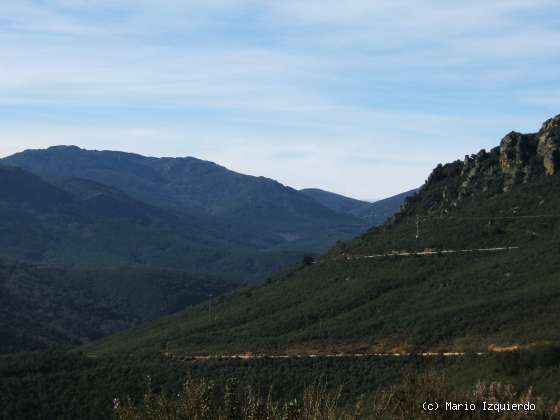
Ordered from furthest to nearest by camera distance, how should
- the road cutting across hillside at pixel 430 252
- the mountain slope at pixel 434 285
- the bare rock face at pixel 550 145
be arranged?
the bare rock face at pixel 550 145 → the road cutting across hillside at pixel 430 252 → the mountain slope at pixel 434 285

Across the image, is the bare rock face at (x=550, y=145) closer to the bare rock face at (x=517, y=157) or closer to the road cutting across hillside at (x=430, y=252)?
the bare rock face at (x=517, y=157)

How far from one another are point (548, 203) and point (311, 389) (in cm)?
6355

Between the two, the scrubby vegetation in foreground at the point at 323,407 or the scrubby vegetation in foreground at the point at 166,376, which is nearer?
the scrubby vegetation in foreground at the point at 323,407

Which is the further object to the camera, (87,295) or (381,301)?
(87,295)

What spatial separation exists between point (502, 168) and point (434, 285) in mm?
29423

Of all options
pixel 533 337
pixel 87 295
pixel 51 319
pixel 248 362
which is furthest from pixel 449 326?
pixel 87 295

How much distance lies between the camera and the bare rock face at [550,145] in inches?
3036

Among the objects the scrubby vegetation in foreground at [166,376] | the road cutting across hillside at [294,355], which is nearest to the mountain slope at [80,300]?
the scrubby vegetation in foreground at [166,376]

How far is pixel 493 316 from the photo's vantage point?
47156 mm

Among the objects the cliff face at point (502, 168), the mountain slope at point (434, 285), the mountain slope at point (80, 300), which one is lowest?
the mountain slope at point (80, 300)

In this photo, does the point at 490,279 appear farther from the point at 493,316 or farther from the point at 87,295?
the point at 87,295

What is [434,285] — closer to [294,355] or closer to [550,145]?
[294,355]

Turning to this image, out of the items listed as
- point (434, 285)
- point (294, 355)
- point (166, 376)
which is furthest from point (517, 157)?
point (166, 376)

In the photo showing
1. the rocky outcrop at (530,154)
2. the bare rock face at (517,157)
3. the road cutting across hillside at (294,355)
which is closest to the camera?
the road cutting across hillside at (294,355)
